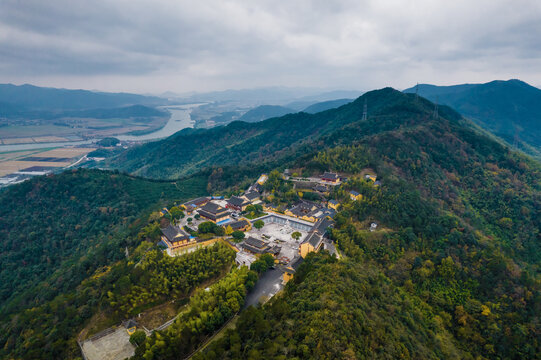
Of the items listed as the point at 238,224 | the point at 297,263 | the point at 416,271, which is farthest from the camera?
the point at 238,224

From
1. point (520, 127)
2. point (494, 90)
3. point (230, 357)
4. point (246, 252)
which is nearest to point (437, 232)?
point (246, 252)

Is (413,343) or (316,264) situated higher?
(316,264)

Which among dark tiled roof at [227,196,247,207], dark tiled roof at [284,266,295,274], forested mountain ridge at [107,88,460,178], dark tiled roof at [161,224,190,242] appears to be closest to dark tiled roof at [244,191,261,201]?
dark tiled roof at [227,196,247,207]

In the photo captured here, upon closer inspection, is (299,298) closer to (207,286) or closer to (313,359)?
(313,359)

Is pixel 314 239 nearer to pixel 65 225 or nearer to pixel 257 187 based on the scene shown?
pixel 257 187

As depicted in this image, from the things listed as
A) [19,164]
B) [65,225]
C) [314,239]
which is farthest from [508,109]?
[19,164]

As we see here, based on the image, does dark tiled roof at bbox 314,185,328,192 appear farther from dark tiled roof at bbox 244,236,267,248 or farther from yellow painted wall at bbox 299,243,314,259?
dark tiled roof at bbox 244,236,267,248
